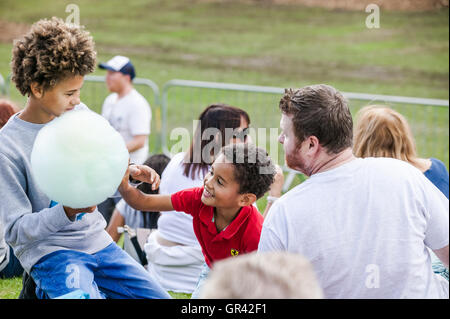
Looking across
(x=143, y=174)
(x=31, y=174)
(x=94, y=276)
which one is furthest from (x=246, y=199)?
(x=31, y=174)

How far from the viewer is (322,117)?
2.56 metres

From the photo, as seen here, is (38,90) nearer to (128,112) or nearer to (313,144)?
(313,144)

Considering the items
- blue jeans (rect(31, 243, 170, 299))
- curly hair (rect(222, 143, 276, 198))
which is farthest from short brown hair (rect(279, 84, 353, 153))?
blue jeans (rect(31, 243, 170, 299))

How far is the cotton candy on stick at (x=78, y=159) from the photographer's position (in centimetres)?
240

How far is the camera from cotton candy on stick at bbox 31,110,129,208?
240cm

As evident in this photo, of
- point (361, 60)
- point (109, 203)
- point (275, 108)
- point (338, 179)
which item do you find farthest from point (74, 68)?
point (361, 60)

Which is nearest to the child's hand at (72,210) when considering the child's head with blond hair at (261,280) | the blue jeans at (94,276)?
the blue jeans at (94,276)

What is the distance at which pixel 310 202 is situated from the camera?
8.02 ft

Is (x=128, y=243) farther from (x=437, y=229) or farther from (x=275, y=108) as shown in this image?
(x=275, y=108)

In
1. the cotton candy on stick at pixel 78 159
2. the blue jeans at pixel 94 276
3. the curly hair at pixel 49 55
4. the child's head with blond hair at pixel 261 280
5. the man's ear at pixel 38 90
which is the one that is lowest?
the blue jeans at pixel 94 276

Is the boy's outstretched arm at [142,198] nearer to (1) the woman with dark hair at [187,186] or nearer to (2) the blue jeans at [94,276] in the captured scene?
(2) the blue jeans at [94,276]

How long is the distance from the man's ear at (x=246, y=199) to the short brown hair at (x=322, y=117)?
716 mm

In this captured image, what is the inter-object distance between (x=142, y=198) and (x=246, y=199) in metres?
0.57

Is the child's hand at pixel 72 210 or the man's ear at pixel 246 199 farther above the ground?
the child's hand at pixel 72 210
